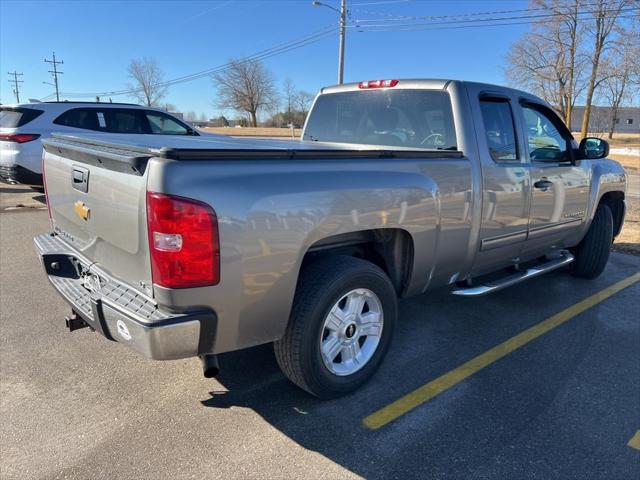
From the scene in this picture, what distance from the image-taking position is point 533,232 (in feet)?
13.6

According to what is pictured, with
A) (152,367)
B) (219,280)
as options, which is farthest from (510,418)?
(152,367)

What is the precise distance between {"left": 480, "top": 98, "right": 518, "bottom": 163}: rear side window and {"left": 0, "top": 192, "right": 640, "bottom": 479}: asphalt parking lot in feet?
4.86

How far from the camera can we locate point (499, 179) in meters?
3.57

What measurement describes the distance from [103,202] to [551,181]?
12.0 feet

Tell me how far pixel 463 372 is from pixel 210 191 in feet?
7.38

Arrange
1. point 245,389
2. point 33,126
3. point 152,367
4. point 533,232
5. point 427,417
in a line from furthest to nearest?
point 33,126, point 533,232, point 152,367, point 245,389, point 427,417

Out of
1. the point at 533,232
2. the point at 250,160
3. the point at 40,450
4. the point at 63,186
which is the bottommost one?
the point at 40,450

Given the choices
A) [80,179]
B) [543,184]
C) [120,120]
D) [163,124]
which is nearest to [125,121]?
[120,120]

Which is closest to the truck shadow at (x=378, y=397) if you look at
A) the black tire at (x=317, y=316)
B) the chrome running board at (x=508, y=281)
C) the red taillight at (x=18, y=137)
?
the black tire at (x=317, y=316)

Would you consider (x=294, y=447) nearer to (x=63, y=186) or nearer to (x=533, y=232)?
(x=63, y=186)

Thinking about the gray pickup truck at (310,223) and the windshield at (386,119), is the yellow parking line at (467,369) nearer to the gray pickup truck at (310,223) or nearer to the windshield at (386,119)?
the gray pickup truck at (310,223)

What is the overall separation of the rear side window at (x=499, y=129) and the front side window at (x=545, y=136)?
0.25 meters

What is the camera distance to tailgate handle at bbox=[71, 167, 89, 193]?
2578 millimetres

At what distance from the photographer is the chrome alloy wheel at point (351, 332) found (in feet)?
9.20
